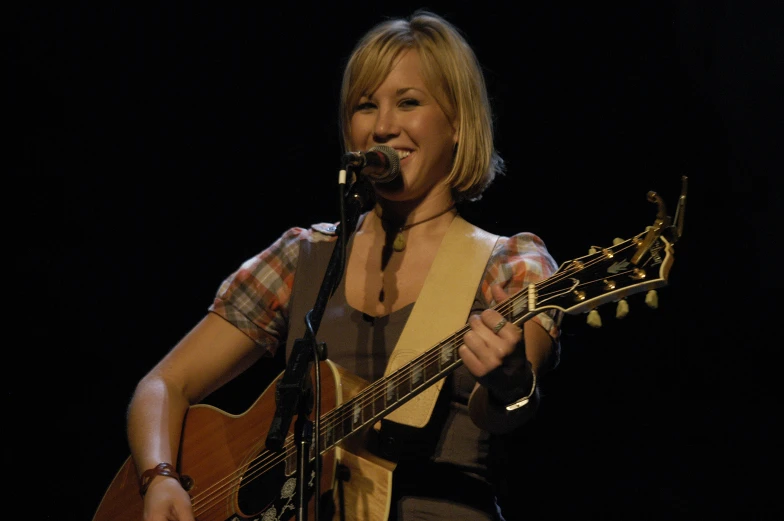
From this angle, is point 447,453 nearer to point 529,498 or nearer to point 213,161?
point 529,498

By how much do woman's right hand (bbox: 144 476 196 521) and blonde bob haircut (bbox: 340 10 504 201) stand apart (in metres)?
1.19

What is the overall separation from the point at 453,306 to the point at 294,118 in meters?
1.64

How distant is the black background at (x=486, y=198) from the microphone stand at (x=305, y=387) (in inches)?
26.8

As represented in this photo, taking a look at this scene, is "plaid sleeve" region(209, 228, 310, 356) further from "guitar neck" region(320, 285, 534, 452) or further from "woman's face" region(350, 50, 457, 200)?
"guitar neck" region(320, 285, 534, 452)

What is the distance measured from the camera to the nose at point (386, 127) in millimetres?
2227

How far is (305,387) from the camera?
5.12ft

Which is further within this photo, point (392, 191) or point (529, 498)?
point (529, 498)

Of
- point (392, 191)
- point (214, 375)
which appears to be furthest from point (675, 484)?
point (214, 375)

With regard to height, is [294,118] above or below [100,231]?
above

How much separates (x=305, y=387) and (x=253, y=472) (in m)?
0.54

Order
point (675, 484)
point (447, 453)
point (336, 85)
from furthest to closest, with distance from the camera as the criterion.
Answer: point (336, 85)
point (675, 484)
point (447, 453)

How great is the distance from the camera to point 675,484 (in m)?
2.58

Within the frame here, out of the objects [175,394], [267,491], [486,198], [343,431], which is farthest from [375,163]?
[486,198]

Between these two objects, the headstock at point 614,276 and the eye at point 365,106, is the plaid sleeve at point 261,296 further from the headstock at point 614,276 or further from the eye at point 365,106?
the headstock at point 614,276
